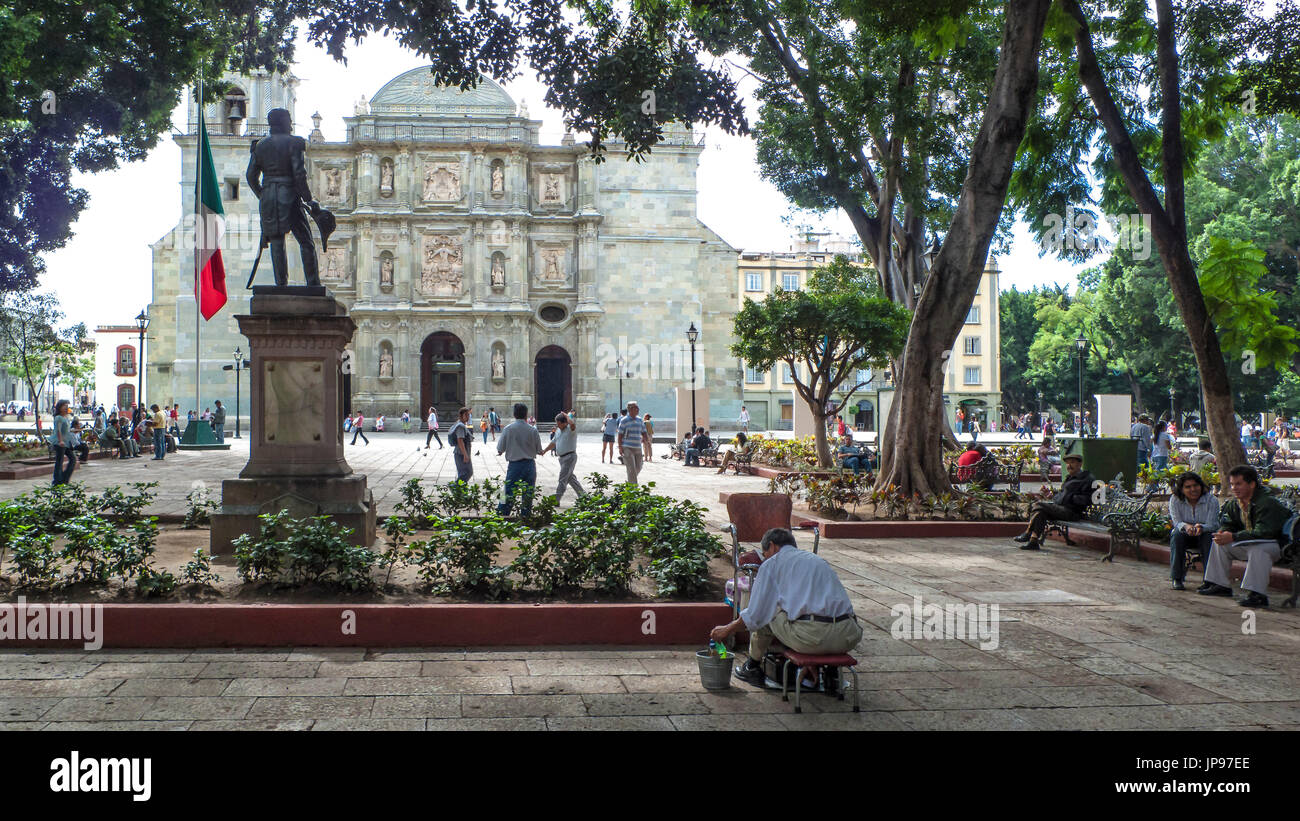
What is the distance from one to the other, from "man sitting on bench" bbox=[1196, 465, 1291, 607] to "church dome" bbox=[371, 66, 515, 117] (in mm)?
43656

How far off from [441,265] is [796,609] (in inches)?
1738

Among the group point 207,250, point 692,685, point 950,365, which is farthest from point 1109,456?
point 950,365

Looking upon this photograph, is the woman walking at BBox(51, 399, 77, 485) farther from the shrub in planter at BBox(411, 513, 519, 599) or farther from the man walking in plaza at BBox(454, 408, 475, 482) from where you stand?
the shrub in planter at BBox(411, 513, 519, 599)

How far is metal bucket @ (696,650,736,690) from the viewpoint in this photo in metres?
5.36

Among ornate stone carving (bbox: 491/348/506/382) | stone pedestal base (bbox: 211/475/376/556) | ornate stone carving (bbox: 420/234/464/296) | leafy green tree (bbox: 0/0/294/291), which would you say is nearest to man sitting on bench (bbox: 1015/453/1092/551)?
stone pedestal base (bbox: 211/475/376/556)

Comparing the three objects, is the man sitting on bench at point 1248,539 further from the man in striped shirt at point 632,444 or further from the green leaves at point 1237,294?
the man in striped shirt at point 632,444

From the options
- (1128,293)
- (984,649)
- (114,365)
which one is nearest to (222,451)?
(984,649)

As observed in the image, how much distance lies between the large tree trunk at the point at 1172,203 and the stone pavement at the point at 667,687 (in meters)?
6.09

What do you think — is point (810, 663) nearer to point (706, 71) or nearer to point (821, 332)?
point (706, 71)

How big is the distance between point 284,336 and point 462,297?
1553 inches

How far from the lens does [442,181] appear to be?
4722 centimetres

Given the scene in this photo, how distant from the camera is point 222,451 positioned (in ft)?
103

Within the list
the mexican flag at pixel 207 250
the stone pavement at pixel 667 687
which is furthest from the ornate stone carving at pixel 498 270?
the stone pavement at pixel 667 687
